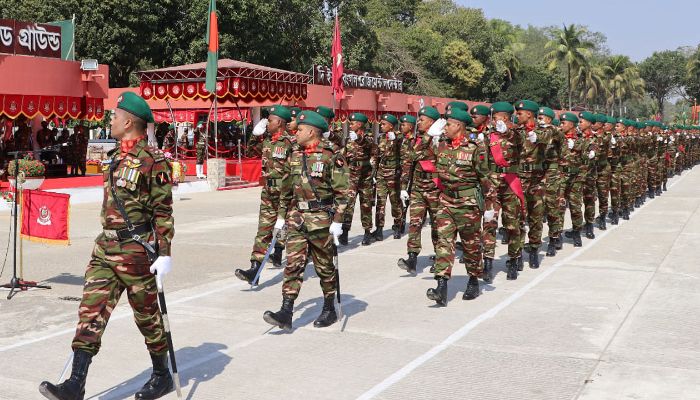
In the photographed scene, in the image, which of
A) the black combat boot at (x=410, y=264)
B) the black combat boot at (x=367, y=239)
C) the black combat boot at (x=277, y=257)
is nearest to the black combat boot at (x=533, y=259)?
the black combat boot at (x=410, y=264)

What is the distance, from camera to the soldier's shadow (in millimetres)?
5223

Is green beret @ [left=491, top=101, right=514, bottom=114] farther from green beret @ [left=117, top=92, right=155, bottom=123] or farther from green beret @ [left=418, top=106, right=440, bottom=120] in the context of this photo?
green beret @ [left=117, top=92, right=155, bottom=123]

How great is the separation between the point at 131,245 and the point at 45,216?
379 cm

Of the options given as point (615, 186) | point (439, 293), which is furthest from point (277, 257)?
point (615, 186)

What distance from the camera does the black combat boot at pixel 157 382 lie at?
16.4 feet

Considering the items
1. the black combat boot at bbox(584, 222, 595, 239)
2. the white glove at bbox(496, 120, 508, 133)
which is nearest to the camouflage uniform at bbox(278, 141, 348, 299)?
the white glove at bbox(496, 120, 508, 133)

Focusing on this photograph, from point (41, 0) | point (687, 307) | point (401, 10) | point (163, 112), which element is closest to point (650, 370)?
point (687, 307)

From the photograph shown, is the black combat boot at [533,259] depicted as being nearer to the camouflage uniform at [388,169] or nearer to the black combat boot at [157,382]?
the camouflage uniform at [388,169]

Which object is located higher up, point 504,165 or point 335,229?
point 504,165

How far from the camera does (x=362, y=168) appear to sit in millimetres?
12281

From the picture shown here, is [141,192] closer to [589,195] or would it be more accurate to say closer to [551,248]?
[551,248]

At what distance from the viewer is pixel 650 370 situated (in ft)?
19.0

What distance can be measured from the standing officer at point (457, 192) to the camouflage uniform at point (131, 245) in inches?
140

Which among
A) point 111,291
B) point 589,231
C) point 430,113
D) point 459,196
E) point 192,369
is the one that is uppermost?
point 430,113
